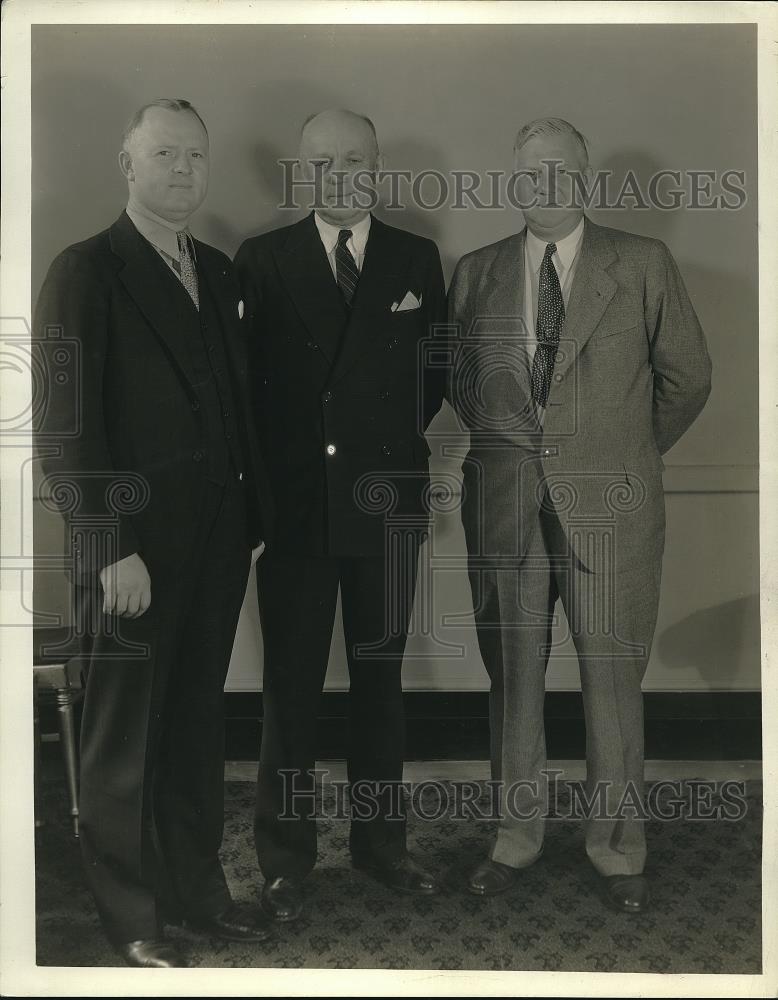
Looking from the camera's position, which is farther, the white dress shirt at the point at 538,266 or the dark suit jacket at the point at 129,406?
the white dress shirt at the point at 538,266

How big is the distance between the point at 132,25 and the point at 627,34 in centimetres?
99

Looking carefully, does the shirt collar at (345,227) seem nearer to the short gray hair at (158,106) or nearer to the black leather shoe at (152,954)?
the short gray hair at (158,106)

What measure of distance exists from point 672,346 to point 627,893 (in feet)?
3.59

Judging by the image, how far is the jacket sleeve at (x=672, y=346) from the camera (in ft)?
6.03

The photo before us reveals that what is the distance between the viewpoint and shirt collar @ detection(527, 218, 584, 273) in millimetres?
1847

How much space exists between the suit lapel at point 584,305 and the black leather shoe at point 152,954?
136 centimetres

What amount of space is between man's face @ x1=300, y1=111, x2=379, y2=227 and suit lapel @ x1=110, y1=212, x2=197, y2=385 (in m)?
0.33

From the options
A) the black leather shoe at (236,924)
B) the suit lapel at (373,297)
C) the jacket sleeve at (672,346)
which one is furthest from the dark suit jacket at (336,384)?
the black leather shoe at (236,924)

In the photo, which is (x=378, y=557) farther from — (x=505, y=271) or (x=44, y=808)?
(x=44, y=808)

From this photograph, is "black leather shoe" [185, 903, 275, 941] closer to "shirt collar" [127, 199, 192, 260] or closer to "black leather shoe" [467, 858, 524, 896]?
"black leather shoe" [467, 858, 524, 896]

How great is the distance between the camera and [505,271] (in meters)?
1.85

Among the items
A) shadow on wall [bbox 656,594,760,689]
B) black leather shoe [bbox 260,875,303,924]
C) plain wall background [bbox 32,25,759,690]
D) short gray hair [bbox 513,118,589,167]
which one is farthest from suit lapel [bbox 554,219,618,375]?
black leather shoe [bbox 260,875,303,924]

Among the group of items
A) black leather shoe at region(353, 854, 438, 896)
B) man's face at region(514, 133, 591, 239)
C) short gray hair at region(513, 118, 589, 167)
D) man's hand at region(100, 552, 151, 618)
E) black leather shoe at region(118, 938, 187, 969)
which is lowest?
black leather shoe at region(118, 938, 187, 969)

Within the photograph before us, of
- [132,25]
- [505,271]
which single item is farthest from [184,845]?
[132,25]
